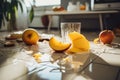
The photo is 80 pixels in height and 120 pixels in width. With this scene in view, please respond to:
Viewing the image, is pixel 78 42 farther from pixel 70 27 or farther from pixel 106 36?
pixel 106 36

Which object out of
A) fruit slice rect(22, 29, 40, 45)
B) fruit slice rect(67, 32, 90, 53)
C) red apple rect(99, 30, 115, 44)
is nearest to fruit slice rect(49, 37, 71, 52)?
fruit slice rect(67, 32, 90, 53)

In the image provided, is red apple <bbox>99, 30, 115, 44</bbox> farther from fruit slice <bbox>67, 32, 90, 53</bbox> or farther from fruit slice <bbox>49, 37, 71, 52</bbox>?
fruit slice <bbox>49, 37, 71, 52</bbox>

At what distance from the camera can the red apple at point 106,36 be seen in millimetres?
1452

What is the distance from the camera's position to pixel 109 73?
753mm

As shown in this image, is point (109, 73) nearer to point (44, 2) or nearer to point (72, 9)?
point (72, 9)

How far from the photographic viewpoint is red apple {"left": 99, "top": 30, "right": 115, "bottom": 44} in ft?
4.76

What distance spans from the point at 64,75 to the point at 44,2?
3.59 metres

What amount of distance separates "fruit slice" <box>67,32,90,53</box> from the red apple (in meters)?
0.35

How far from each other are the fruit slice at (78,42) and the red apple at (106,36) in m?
0.35

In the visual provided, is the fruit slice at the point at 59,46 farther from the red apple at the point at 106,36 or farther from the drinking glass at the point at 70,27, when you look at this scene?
the red apple at the point at 106,36

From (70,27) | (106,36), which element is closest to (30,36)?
(70,27)

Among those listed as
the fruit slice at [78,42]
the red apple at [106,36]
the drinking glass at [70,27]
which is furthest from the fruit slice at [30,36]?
the red apple at [106,36]

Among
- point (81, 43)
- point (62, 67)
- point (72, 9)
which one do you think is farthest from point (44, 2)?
point (62, 67)

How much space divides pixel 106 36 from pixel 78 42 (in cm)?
45
